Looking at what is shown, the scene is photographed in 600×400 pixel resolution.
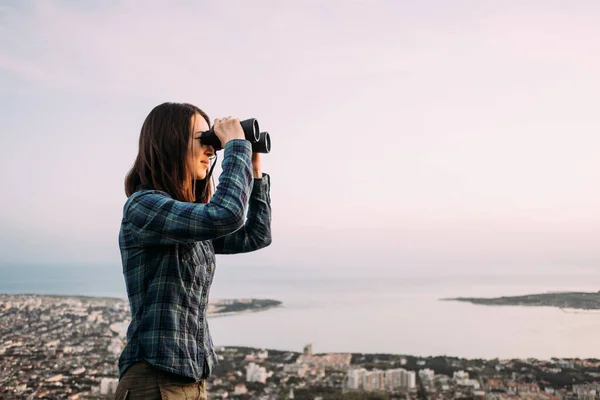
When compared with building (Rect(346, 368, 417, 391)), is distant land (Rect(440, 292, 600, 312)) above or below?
above

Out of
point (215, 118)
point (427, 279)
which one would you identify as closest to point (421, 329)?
point (427, 279)

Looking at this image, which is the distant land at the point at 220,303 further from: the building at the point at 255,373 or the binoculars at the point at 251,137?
the binoculars at the point at 251,137

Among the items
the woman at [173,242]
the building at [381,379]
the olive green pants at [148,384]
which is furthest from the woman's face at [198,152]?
the building at [381,379]

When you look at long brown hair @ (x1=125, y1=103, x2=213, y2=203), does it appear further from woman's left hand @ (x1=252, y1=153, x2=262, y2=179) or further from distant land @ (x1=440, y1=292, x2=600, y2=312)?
distant land @ (x1=440, y1=292, x2=600, y2=312)

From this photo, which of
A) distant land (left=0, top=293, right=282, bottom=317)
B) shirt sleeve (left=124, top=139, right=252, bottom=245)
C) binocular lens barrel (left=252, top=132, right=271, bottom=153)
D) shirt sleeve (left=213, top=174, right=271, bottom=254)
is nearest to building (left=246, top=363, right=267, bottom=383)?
distant land (left=0, top=293, right=282, bottom=317)

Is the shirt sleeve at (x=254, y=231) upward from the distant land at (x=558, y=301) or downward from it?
upward

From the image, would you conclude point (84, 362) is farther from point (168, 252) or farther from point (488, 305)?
point (168, 252)

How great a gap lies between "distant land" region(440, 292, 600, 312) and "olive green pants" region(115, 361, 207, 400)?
4954 millimetres

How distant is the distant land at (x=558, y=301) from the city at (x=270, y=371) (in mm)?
491

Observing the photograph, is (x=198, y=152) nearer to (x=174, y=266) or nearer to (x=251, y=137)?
(x=251, y=137)

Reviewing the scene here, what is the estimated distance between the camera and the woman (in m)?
0.89

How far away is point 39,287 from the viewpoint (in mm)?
8836

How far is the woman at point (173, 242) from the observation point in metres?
0.89

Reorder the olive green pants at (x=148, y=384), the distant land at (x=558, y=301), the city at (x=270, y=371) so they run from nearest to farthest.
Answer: the olive green pants at (x=148, y=384) < the city at (x=270, y=371) < the distant land at (x=558, y=301)
